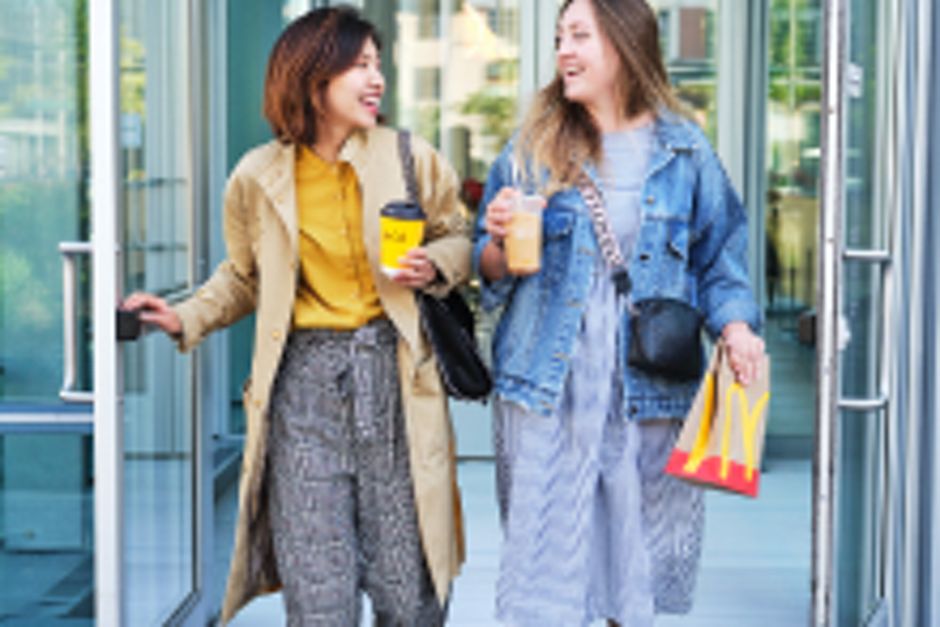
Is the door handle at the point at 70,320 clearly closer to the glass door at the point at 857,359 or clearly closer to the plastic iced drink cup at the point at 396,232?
the plastic iced drink cup at the point at 396,232

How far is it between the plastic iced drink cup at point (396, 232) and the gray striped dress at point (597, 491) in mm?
377

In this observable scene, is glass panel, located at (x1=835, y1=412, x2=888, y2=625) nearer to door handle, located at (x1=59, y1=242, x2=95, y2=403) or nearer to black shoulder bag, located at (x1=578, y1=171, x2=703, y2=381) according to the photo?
black shoulder bag, located at (x1=578, y1=171, x2=703, y2=381)

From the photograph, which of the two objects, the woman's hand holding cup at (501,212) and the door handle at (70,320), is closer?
the woman's hand holding cup at (501,212)

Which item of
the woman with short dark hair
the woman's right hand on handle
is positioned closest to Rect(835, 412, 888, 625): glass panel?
the woman with short dark hair

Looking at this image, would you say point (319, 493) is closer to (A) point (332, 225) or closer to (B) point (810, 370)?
(A) point (332, 225)

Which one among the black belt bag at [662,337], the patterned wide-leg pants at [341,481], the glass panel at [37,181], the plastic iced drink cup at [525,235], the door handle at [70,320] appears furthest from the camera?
the glass panel at [37,181]

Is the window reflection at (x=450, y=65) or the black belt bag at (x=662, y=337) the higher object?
the window reflection at (x=450, y=65)

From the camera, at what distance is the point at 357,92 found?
286 cm

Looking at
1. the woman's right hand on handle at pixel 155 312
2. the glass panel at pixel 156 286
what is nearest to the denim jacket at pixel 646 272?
the woman's right hand on handle at pixel 155 312

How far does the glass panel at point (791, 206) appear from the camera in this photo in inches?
259

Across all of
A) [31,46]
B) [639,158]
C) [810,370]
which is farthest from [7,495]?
[810,370]

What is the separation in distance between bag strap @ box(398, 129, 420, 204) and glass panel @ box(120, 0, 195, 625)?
1.99 feet

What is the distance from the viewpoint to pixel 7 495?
368cm

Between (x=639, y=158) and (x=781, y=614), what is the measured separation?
2.06 m
